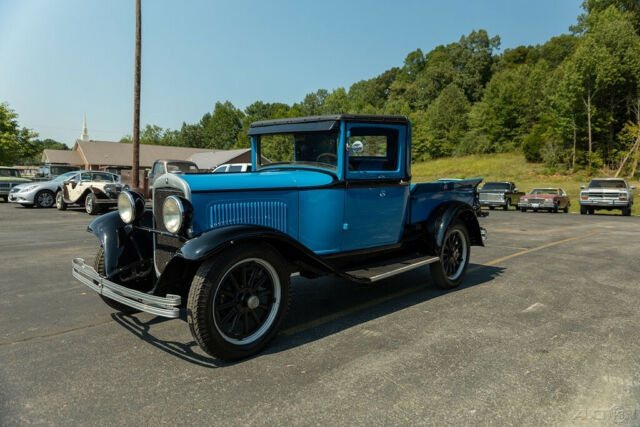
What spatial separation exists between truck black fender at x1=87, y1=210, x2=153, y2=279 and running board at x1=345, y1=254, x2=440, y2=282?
2.07 meters

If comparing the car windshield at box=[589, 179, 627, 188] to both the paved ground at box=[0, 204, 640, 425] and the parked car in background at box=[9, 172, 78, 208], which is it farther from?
the parked car in background at box=[9, 172, 78, 208]

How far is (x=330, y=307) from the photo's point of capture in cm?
468

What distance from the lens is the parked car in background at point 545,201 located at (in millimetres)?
20578

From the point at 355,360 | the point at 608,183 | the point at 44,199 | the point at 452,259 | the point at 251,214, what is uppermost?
the point at 608,183

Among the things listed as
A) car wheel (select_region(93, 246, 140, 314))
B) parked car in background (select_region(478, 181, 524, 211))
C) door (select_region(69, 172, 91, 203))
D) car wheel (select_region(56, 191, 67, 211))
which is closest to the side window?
car wheel (select_region(93, 246, 140, 314))

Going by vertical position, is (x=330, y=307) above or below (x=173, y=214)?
below

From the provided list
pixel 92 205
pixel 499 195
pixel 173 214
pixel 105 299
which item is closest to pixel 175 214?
pixel 173 214

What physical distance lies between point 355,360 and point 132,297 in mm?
1739

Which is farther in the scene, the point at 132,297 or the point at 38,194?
the point at 38,194

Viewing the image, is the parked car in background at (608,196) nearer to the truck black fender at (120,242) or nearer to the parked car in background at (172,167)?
the parked car in background at (172,167)

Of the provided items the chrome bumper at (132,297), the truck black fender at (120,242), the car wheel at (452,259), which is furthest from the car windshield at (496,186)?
the chrome bumper at (132,297)

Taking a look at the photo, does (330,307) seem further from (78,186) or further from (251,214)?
(78,186)

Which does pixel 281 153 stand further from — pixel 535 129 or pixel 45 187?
pixel 535 129

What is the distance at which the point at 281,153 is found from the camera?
5.04m
